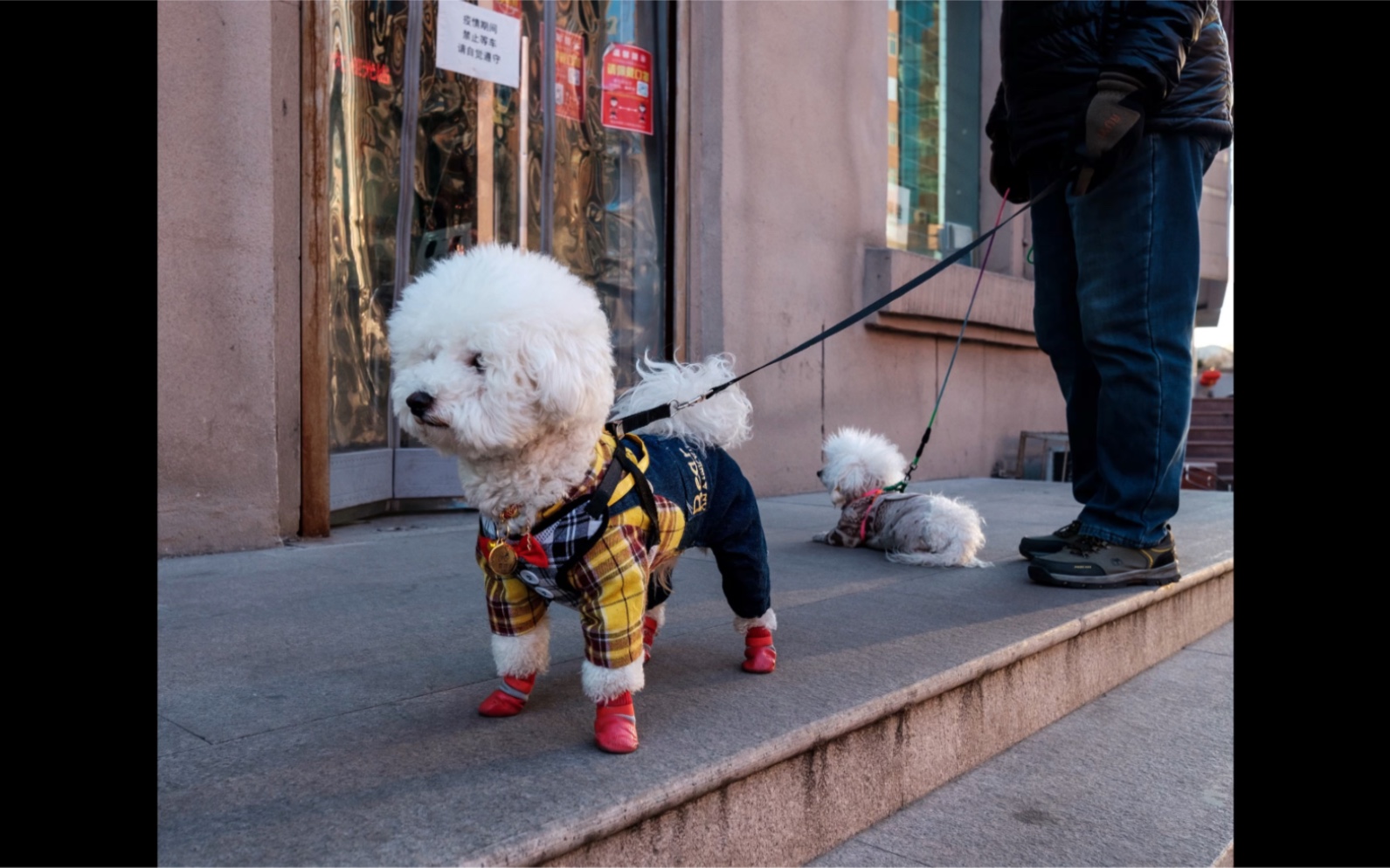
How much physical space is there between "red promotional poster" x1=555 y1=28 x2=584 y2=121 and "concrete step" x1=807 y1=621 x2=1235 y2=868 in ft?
13.4

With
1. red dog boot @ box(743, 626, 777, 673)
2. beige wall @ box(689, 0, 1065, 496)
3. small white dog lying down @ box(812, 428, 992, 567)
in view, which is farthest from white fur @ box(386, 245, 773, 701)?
beige wall @ box(689, 0, 1065, 496)

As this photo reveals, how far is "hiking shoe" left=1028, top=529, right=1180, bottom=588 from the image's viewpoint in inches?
133

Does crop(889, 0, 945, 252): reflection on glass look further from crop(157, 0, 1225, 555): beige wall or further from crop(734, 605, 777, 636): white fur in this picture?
crop(734, 605, 777, 636): white fur

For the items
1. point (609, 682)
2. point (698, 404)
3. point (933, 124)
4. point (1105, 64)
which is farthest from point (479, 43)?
point (933, 124)

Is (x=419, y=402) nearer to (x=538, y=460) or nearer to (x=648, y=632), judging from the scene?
(x=538, y=460)

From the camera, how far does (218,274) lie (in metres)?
3.71

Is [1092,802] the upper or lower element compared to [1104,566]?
lower

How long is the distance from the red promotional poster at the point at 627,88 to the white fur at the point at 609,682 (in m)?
4.34

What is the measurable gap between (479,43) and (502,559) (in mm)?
3850

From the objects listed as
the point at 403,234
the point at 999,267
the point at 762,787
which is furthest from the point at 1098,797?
the point at 999,267

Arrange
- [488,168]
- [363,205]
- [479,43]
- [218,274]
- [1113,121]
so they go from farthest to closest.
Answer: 1. [488,168]
2. [479,43]
3. [363,205]
4. [218,274]
5. [1113,121]

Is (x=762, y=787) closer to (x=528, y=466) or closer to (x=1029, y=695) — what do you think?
(x=528, y=466)
